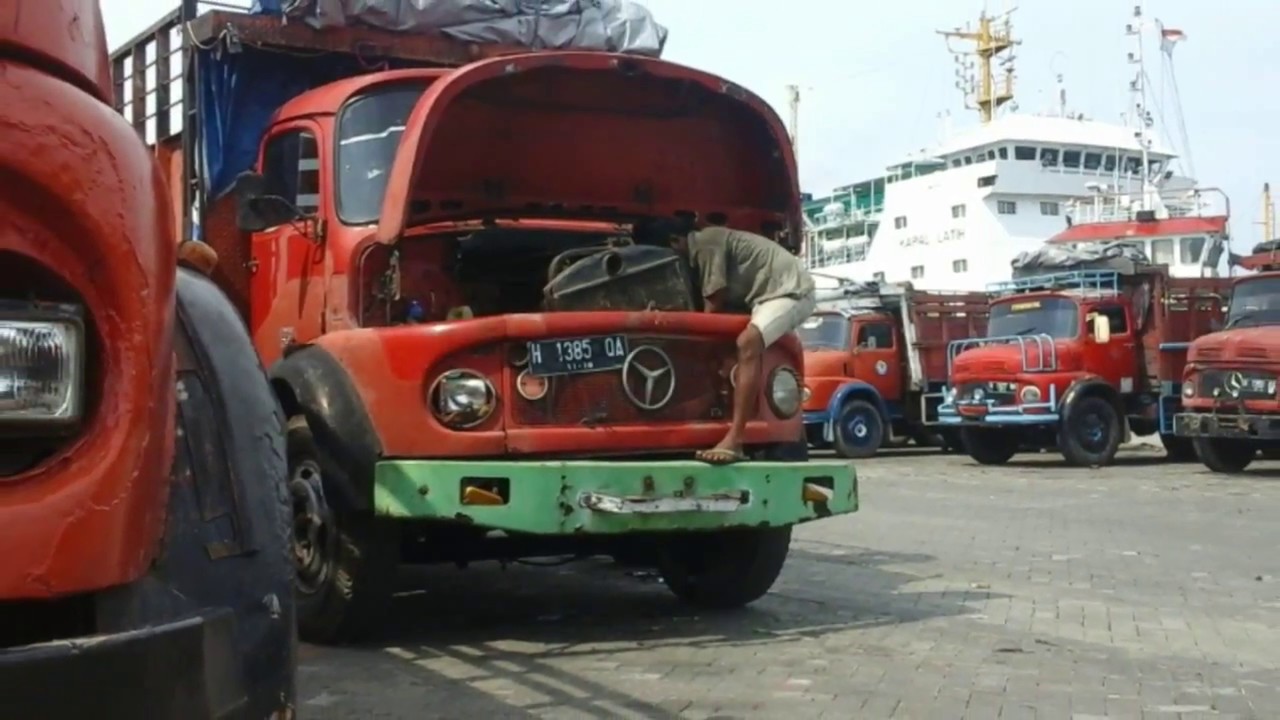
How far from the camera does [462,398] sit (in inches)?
234

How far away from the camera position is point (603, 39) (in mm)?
9125

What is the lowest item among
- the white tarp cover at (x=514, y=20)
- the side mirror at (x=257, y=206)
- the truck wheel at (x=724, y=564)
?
the truck wheel at (x=724, y=564)

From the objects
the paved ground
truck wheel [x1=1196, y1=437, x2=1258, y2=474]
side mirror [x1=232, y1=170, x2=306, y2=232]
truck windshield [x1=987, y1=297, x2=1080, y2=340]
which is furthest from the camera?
truck windshield [x1=987, y1=297, x2=1080, y2=340]

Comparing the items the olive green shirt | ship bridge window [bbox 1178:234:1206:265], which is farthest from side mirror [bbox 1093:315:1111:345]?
ship bridge window [bbox 1178:234:1206:265]

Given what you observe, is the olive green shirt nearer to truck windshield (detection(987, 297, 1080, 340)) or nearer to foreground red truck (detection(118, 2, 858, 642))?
foreground red truck (detection(118, 2, 858, 642))

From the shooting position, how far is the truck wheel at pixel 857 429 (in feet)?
74.1

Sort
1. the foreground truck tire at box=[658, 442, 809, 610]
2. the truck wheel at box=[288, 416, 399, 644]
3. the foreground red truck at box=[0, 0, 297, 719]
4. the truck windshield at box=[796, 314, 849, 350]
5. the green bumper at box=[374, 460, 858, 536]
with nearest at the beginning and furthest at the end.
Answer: the foreground red truck at box=[0, 0, 297, 719]
the green bumper at box=[374, 460, 858, 536]
the truck wheel at box=[288, 416, 399, 644]
the foreground truck tire at box=[658, 442, 809, 610]
the truck windshield at box=[796, 314, 849, 350]

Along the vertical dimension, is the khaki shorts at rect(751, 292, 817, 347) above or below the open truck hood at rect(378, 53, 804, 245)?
below

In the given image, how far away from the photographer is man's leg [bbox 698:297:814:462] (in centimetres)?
624

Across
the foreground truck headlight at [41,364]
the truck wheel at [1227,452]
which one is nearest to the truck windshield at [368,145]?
the foreground truck headlight at [41,364]

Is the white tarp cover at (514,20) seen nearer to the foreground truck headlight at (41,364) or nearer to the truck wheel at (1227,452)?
the foreground truck headlight at (41,364)

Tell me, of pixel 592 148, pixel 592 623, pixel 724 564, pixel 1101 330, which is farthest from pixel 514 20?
pixel 1101 330

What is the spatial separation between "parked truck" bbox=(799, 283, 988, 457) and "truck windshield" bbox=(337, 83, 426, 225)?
16079 mm

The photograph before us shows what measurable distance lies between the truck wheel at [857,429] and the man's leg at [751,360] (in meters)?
16.1
